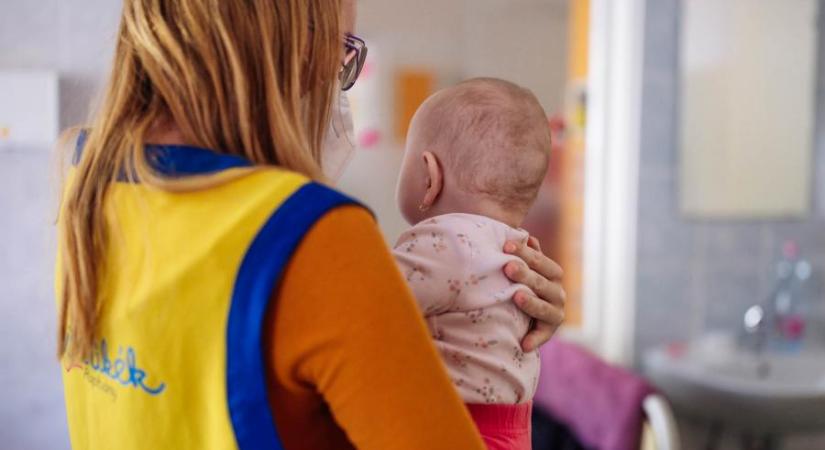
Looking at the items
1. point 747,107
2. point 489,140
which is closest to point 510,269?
point 489,140

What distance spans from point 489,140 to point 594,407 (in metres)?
1.20

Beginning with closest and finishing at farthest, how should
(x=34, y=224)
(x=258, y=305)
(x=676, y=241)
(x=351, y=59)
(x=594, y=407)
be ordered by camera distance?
1. (x=258, y=305)
2. (x=351, y=59)
3. (x=34, y=224)
4. (x=594, y=407)
5. (x=676, y=241)

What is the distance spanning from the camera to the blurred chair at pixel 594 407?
1710 millimetres

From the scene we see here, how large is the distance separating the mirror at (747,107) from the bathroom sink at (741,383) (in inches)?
16.6

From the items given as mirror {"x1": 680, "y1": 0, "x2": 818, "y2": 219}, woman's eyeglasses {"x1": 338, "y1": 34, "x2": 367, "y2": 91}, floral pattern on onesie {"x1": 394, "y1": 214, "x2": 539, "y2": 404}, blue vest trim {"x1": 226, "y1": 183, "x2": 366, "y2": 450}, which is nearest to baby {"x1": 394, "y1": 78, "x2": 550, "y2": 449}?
floral pattern on onesie {"x1": 394, "y1": 214, "x2": 539, "y2": 404}

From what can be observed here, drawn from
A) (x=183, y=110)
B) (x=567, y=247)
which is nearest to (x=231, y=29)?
(x=183, y=110)

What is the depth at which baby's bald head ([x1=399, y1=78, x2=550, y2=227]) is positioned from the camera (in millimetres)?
790

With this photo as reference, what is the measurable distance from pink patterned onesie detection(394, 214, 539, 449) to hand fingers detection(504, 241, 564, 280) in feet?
0.06

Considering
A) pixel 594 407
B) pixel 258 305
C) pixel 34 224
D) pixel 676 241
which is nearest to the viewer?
pixel 258 305

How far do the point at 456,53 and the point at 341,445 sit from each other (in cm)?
229

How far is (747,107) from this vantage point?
2.35 m

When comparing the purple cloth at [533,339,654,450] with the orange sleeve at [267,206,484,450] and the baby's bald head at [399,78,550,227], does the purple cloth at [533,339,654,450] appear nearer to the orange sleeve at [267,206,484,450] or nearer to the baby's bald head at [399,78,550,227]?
the baby's bald head at [399,78,550,227]

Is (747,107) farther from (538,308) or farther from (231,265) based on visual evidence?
(231,265)

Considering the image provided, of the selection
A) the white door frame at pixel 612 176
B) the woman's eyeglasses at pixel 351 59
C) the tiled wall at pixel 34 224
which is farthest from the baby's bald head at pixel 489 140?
the white door frame at pixel 612 176
